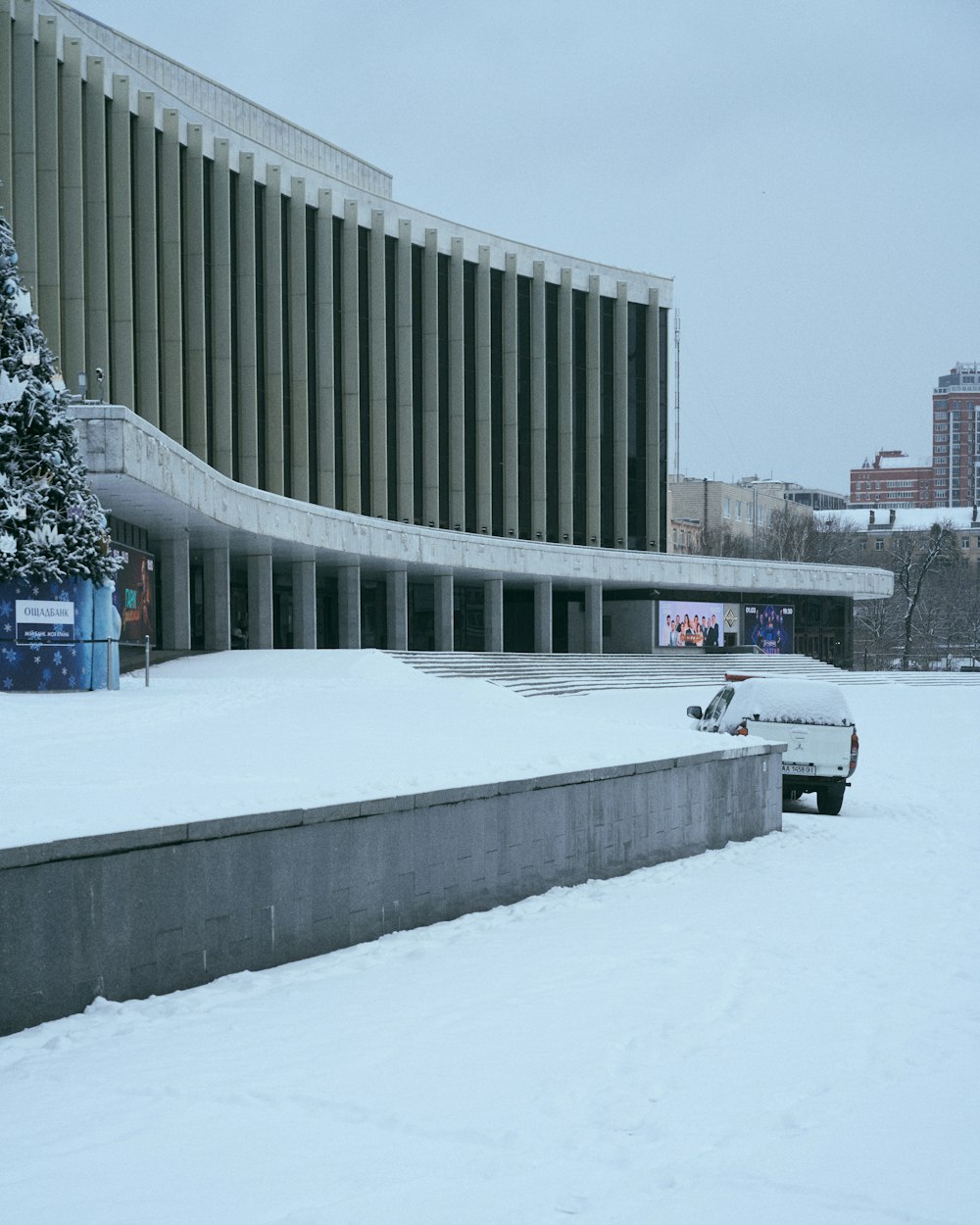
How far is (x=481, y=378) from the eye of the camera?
193ft

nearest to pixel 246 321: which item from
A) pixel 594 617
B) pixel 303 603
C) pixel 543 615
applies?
pixel 303 603

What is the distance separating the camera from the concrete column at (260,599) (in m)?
38.5

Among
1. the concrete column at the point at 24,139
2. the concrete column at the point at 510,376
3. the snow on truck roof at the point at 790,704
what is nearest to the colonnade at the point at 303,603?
the concrete column at the point at 510,376

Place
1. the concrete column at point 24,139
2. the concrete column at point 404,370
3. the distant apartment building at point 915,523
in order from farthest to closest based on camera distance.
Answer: the distant apartment building at point 915,523, the concrete column at point 404,370, the concrete column at point 24,139

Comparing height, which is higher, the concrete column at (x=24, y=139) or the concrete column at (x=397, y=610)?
the concrete column at (x=24, y=139)

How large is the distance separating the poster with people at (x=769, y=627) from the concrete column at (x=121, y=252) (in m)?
30.3

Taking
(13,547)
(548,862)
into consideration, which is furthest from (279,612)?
(548,862)

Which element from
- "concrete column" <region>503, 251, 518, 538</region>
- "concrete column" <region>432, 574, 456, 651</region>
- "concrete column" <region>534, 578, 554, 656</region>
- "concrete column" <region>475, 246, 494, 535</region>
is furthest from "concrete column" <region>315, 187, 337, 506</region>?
"concrete column" <region>503, 251, 518, 538</region>

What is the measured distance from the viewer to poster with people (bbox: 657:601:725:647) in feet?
192

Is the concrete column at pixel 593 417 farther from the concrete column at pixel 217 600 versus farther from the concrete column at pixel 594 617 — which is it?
the concrete column at pixel 217 600

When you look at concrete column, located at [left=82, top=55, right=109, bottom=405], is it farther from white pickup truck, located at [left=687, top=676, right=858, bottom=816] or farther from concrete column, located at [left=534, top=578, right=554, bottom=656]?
white pickup truck, located at [left=687, top=676, right=858, bottom=816]

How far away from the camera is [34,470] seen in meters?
17.6

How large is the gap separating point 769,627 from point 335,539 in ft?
92.8

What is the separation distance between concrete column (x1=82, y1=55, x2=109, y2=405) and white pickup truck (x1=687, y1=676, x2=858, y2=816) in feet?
94.4
